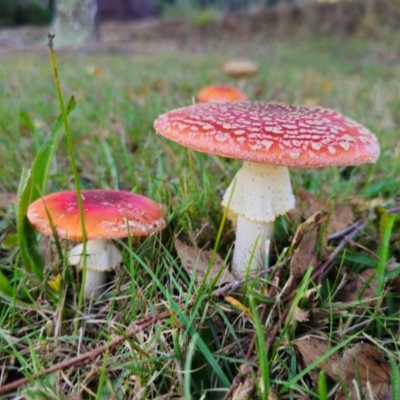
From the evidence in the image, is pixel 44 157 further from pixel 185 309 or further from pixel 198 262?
pixel 185 309

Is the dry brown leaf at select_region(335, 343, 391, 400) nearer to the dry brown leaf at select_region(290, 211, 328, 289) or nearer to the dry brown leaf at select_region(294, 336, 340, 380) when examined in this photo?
the dry brown leaf at select_region(294, 336, 340, 380)

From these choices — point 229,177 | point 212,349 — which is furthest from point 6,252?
point 229,177

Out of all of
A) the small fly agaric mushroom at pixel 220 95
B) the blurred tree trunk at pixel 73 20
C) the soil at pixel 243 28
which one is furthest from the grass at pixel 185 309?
the blurred tree trunk at pixel 73 20

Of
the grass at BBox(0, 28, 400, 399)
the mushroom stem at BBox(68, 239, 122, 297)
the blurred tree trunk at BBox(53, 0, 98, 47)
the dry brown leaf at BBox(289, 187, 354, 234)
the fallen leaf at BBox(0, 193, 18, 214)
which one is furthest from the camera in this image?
the blurred tree trunk at BBox(53, 0, 98, 47)

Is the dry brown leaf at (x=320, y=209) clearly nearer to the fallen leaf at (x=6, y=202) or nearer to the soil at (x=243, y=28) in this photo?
the fallen leaf at (x=6, y=202)

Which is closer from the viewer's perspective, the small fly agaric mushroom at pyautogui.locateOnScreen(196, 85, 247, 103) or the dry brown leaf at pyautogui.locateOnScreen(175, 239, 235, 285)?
the dry brown leaf at pyautogui.locateOnScreen(175, 239, 235, 285)

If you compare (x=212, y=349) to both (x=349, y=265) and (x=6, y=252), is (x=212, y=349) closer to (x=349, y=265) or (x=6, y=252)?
(x=349, y=265)

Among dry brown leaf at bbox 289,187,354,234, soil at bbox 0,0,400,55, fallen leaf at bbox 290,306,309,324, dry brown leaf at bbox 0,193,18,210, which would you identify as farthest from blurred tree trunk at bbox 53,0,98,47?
fallen leaf at bbox 290,306,309,324
